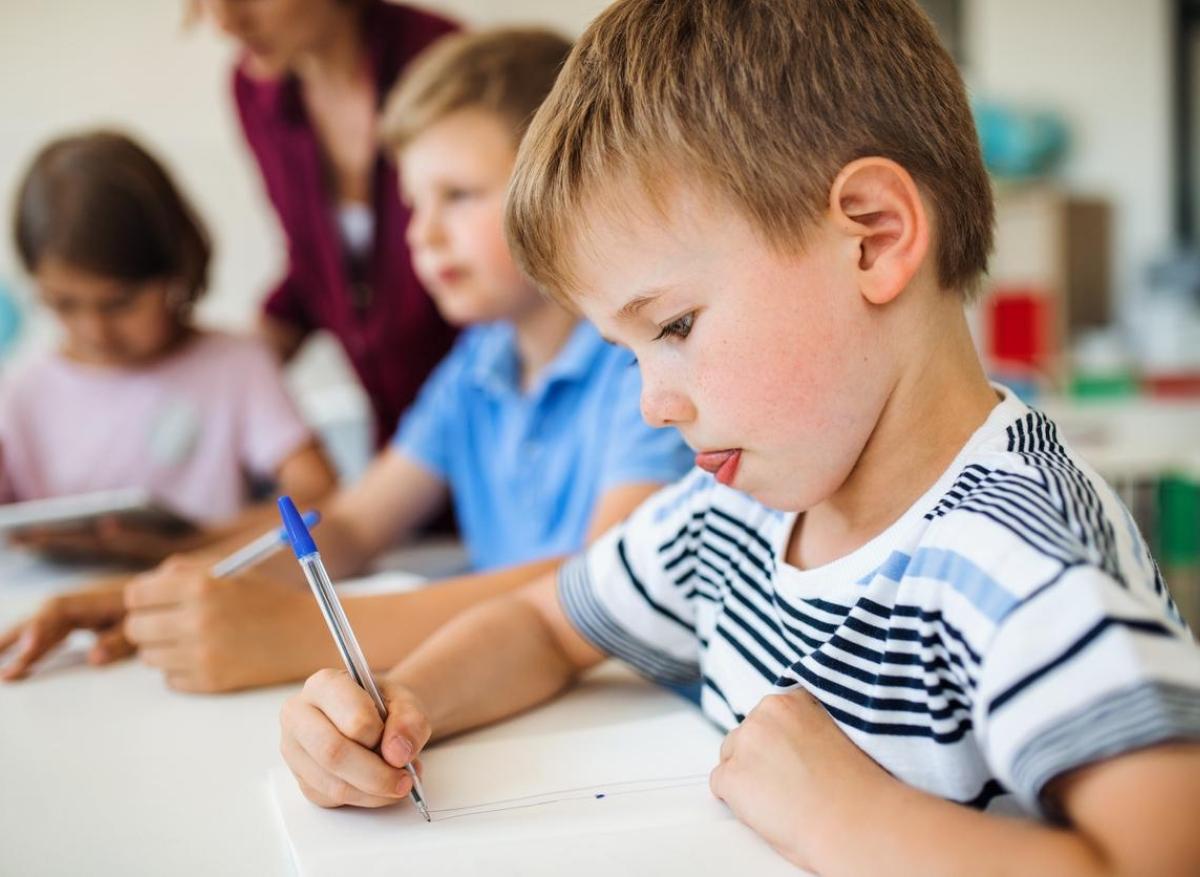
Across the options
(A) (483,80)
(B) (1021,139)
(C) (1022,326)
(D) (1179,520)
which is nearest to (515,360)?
(A) (483,80)

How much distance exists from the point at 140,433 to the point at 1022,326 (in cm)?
286

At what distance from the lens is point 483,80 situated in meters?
1.13

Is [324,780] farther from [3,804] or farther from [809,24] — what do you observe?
[809,24]

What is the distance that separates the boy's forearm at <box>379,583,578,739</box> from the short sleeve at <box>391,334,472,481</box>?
1.72ft

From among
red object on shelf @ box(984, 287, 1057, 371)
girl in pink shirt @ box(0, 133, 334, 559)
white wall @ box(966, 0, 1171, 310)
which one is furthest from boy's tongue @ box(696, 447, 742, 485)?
white wall @ box(966, 0, 1171, 310)

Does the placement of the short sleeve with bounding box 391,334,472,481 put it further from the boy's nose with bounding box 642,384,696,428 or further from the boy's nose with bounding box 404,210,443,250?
the boy's nose with bounding box 642,384,696,428

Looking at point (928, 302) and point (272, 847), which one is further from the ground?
point (928, 302)

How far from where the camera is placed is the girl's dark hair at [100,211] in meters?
1.36

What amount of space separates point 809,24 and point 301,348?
1385mm

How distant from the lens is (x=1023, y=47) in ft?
12.4

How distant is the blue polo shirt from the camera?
0.98 m

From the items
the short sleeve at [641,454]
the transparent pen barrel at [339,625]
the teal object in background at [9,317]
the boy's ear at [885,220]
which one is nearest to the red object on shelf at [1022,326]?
the teal object in background at [9,317]

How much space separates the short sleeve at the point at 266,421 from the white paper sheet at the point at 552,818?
0.94m

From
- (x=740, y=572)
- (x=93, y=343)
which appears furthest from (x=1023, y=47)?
(x=740, y=572)
